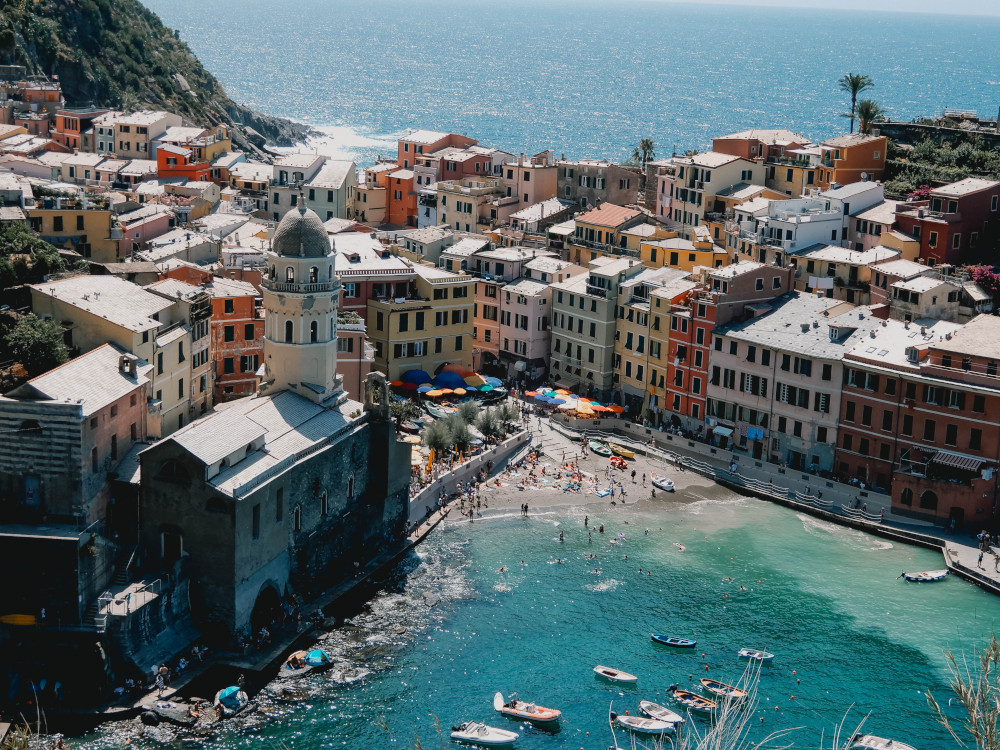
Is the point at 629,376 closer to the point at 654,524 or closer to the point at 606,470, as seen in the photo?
the point at 606,470

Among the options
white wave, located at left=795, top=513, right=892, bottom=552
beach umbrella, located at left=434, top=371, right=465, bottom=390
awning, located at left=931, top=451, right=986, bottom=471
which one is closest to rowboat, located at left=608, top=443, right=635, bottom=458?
beach umbrella, located at left=434, top=371, right=465, bottom=390

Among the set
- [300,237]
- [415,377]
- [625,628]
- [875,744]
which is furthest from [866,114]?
[875,744]

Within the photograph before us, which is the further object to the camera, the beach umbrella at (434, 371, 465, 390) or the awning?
the beach umbrella at (434, 371, 465, 390)

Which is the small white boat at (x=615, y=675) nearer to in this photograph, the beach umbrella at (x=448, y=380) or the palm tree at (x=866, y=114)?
the beach umbrella at (x=448, y=380)

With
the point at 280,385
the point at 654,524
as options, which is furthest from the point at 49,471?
the point at 654,524

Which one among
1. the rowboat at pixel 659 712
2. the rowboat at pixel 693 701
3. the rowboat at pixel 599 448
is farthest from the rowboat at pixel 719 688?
the rowboat at pixel 599 448

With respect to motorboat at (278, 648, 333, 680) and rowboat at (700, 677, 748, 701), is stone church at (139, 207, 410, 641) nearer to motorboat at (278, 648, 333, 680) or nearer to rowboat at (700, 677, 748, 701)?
motorboat at (278, 648, 333, 680)
